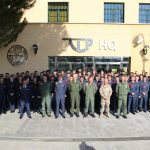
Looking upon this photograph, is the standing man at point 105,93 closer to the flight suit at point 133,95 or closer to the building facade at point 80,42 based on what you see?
the flight suit at point 133,95

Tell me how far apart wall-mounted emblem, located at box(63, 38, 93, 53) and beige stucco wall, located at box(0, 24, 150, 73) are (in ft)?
0.58

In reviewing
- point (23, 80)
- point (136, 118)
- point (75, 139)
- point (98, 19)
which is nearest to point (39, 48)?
point (98, 19)

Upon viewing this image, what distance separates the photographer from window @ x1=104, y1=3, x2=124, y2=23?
23703mm

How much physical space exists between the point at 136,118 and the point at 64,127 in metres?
3.64

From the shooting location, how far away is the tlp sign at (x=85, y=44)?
23062 millimetres

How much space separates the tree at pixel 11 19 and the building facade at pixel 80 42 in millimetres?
875

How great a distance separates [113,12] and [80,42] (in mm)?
2804

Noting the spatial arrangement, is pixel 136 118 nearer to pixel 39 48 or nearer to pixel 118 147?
pixel 118 147

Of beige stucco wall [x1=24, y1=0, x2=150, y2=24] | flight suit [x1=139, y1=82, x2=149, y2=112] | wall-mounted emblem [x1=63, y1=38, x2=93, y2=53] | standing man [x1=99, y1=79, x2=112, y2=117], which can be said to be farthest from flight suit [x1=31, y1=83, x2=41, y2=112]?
beige stucco wall [x1=24, y1=0, x2=150, y2=24]

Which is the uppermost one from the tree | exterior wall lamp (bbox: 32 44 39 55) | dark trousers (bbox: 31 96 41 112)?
the tree

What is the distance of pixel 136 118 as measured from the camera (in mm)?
17422

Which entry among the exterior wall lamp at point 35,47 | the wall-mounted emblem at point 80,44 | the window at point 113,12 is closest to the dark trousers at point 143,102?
the wall-mounted emblem at point 80,44

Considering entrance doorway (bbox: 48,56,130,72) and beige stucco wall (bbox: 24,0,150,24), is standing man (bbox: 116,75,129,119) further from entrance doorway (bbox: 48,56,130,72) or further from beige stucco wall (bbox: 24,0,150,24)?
beige stucco wall (bbox: 24,0,150,24)

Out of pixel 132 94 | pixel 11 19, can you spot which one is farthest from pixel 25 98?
pixel 11 19
